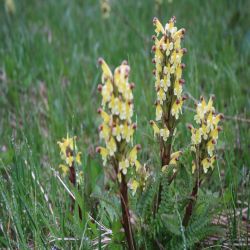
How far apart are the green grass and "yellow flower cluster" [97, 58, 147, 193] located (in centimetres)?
30

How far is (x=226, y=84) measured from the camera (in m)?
3.05

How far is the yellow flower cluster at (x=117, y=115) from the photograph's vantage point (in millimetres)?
1236

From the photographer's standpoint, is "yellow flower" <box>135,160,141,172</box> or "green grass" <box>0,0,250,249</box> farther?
"green grass" <box>0,0,250,249</box>

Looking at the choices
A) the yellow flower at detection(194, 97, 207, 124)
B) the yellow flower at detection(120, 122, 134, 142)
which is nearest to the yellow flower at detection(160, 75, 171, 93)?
the yellow flower at detection(194, 97, 207, 124)

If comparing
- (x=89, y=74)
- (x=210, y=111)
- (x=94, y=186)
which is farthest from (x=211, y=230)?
(x=89, y=74)

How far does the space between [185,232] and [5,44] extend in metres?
3.17

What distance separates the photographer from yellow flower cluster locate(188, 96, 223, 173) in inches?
55.9

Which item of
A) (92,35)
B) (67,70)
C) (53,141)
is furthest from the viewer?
(92,35)

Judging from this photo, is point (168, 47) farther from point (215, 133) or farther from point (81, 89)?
point (81, 89)

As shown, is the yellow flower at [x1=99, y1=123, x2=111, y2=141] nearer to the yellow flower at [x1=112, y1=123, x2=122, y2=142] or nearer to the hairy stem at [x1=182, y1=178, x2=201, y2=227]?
the yellow flower at [x1=112, y1=123, x2=122, y2=142]

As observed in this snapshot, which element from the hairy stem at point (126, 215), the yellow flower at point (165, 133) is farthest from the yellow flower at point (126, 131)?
the yellow flower at point (165, 133)

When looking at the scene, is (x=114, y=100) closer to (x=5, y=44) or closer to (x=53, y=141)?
(x=53, y=141)

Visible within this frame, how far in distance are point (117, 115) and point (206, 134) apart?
314 mm

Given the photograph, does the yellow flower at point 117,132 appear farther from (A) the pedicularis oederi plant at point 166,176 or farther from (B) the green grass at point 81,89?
(B) the green grass at point 81,89
